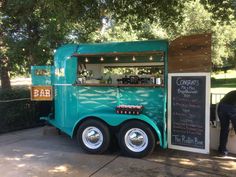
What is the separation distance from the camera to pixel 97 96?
23.0 ft

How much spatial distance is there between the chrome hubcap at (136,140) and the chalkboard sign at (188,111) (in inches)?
22.3

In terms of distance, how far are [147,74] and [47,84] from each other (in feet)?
7.99

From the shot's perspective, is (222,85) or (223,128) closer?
(223,128)

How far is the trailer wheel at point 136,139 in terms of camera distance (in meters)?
6.34

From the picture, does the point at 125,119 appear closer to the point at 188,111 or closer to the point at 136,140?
the point at 136,140

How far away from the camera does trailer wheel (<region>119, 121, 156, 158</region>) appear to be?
6340mm

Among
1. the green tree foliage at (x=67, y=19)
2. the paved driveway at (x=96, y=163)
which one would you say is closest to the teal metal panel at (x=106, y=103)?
the paved driveway at (x=96, y=163)

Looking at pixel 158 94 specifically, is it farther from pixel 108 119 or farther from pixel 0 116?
pixel 0 116

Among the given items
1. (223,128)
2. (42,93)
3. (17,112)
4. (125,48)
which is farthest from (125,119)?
(17,112)

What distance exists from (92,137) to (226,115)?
9.14 feet

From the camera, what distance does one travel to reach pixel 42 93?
7773 millimetres

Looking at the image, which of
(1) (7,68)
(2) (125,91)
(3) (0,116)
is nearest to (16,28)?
(1) (7,68)

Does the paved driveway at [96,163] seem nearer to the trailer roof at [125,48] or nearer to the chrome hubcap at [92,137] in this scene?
the chrome hubcap at [92,137]

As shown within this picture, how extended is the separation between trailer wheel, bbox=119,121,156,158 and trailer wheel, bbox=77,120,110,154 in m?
0.34
